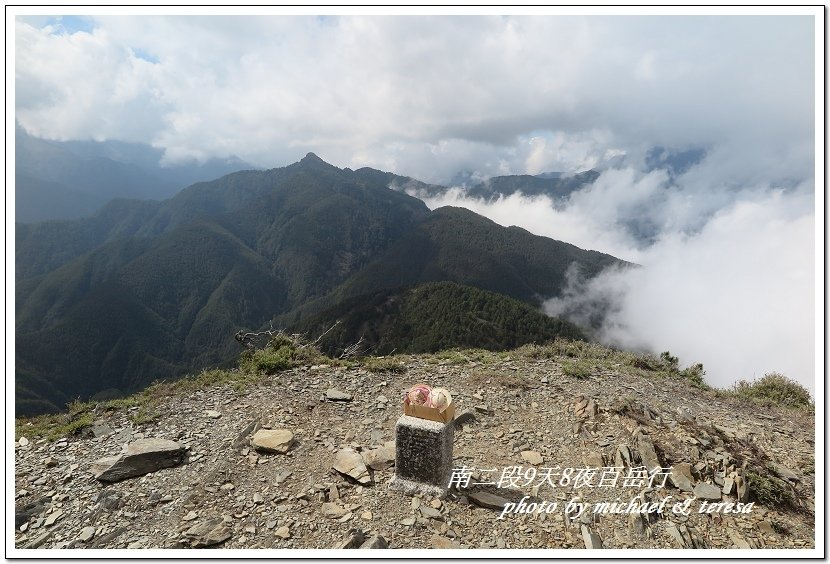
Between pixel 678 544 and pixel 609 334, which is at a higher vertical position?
pixel 678 544

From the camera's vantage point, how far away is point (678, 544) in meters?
6.51

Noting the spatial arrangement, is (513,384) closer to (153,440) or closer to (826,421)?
(826,421)

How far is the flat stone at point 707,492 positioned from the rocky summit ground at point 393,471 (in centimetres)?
2

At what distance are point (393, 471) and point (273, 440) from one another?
2826 mm

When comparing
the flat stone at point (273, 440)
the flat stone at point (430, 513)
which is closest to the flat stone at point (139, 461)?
the flat stone at point (273, 440)

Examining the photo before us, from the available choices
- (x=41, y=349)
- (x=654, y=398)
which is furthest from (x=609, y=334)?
(x=41, y=349)

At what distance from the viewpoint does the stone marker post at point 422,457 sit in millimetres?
7234

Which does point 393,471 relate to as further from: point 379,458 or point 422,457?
point 422,457

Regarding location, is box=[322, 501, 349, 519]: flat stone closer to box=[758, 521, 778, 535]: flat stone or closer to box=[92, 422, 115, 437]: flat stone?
box=[92, 422, 115, 437]: flat stone

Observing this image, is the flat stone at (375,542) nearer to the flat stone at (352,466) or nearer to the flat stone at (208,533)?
the flat stone at (352,466)

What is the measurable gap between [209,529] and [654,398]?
11497 millimetres

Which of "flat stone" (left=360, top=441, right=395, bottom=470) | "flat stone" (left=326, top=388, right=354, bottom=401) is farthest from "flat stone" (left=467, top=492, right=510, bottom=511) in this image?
"flat stone" (left=326, top=388, right=354, bottom=401)

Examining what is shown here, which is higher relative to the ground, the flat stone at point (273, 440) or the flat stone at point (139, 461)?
the flat stone at point (273, 440)

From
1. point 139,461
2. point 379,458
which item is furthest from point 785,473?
point 139,461
